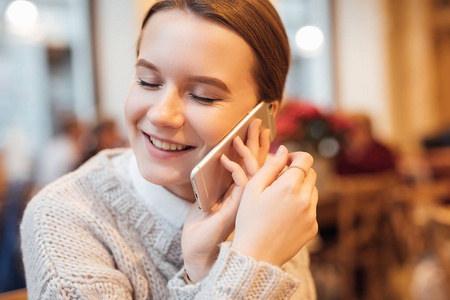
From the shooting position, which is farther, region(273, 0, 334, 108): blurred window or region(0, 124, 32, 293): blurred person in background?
region(273, 0, 334, 108): blurred window

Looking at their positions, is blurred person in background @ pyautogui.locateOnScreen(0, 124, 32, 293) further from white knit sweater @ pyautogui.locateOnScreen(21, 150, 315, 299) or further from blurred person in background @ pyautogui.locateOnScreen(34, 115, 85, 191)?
blurred person in background @ pyautogui.locateOnScreen(34, 115, 85, 191)

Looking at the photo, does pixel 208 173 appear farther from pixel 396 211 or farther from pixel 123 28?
pixel 123 28

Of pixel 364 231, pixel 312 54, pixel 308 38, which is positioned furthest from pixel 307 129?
pixel 312 54

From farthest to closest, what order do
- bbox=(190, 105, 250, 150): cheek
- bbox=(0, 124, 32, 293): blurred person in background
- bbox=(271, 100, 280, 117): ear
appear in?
bbox=(0, 124, 32, 293): blurred person in background, bbox=(271, 100, 280, 117): ear, bbox=(190, 105, 250, 150): cheek

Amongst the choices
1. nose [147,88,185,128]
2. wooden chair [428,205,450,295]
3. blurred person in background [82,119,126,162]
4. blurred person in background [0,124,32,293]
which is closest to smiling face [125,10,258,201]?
nose [147,88,185,128]

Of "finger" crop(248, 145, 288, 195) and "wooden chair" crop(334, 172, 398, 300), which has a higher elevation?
"finger" crop(248, 145, 288, 195)

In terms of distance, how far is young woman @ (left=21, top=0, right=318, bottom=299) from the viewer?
28.6 inches

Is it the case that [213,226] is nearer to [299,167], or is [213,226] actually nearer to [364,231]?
[299,167]

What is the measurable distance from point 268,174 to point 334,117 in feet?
6.04

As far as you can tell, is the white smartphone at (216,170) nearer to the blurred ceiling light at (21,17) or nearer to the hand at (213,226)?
the hand at (213,226)

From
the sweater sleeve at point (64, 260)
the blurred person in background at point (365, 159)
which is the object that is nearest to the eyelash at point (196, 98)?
the sweater sleeve at point (64, 260)

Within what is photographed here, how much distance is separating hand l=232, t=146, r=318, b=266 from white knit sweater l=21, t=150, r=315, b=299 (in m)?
0.03

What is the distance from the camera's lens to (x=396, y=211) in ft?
8.93

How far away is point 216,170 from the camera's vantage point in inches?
32.3
